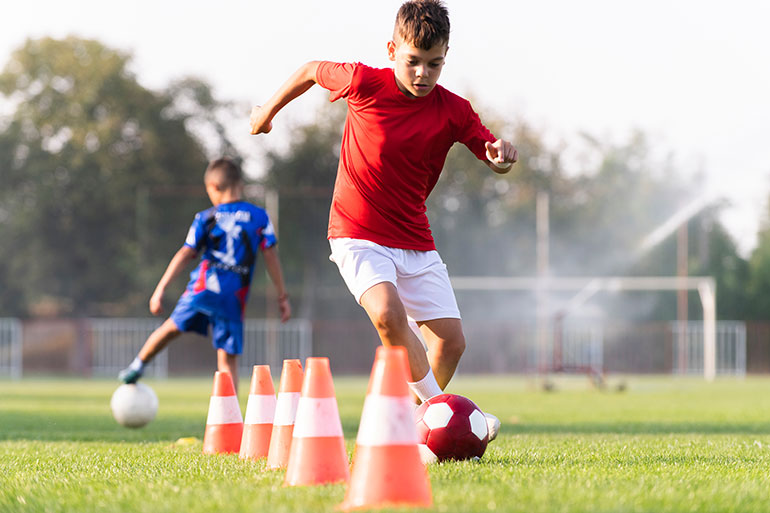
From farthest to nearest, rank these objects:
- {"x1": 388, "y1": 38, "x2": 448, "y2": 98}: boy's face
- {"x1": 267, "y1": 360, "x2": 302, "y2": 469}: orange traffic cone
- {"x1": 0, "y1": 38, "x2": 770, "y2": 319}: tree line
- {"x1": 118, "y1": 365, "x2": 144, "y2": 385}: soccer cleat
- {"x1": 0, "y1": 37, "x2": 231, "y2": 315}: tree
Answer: {"x1": 0, "y1": 37, "x2": 231, "y2": 315}: tree < {"x1": 0, "y1": 38, "x2": 770, "y2": 319}: tree line < {"x1": 118, "y1": 365, "x2": 144, "y2": 385}: soccer cleat < {"x1": 388, "y1": 38, "x2": 448, "y2": 98}: boy's face < {"x1": 267, "y1": 360, "x2": 302, "y2": 469}: orange traffic cone

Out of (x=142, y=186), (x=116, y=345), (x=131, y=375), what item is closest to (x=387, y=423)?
(x=131, y=375)

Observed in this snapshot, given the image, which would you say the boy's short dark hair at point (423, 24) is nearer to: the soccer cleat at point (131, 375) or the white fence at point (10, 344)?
the soccer cleat at point (131, 375)

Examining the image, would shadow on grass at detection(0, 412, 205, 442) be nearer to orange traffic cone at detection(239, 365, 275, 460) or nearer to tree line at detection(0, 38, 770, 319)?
orange traffic cone at detection(239, 365, 275, 460)

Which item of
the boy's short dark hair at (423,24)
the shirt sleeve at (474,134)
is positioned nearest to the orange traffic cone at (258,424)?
the shirt sleeve at (474,134)

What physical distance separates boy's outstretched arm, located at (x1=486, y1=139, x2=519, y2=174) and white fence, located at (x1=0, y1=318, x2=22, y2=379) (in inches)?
1110

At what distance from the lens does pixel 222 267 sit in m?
7.87

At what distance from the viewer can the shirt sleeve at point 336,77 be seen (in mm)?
5160

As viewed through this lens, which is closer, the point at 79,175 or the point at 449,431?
the point at 449,431

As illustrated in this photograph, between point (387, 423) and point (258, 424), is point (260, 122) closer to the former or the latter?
point (258, 424)

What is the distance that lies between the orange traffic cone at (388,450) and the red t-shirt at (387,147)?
1726mm

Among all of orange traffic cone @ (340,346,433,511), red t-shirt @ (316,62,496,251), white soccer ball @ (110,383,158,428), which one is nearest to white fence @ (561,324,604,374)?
white soccer ball @ (110,383,158,428)

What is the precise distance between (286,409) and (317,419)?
0.97m

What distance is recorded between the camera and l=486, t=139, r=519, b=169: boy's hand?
4902 millimetres

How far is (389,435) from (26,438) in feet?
16.3
